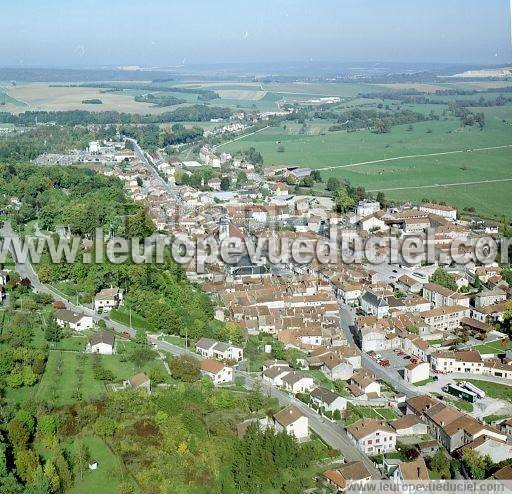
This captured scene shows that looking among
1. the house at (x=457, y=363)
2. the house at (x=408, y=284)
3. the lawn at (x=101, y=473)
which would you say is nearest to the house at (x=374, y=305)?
the house at (x=408, y=284)

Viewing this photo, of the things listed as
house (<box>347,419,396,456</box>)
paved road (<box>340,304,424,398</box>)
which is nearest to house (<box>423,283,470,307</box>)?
paved road (<box>340,304,424,398</box>)

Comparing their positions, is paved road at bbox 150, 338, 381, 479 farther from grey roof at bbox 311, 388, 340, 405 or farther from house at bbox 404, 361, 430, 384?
house at bbox 404, 361, 430, 384

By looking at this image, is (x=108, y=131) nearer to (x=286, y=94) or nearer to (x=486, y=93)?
(x=286, y=94)

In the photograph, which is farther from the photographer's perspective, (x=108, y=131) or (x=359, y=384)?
(x=108, y=131)

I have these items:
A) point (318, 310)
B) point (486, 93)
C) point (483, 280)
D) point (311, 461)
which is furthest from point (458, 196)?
point (486, 93)

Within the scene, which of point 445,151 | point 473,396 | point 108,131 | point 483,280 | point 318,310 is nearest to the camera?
point 473,396

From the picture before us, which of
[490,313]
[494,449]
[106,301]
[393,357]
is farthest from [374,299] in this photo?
[494,449]

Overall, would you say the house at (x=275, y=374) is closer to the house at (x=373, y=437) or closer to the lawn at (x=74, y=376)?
the lawn at (x=74, y=376)
